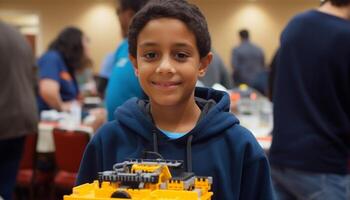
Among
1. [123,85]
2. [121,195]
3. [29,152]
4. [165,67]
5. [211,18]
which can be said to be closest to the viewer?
[121,195]

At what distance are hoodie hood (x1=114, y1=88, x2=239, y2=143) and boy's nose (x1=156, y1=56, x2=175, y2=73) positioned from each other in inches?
8.2

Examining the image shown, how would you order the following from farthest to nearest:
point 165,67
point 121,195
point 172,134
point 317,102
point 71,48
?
1. point 71,48
2. point 317,102
3. point 172,134
4. point 165,67
5. point 121,195

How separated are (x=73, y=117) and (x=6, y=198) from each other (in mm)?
1494

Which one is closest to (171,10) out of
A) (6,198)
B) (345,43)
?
(345,43)

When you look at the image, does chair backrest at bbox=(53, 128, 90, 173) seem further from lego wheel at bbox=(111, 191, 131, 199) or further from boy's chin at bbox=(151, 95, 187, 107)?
lego wheel at bbox=(111, 191, 131, 199)

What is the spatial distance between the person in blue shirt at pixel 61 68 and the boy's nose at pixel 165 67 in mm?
4101

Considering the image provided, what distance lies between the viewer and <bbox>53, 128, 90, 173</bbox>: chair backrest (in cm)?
470

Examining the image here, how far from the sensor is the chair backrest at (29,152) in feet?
16.6

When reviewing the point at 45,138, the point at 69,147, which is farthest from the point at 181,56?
the point at 45,138

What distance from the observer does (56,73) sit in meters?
5.54

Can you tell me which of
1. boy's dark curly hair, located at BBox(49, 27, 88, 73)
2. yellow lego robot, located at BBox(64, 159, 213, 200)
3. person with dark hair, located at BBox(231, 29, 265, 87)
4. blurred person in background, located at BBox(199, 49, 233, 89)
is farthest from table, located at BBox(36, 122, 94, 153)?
person with dark hair, located at BBox(231, 29, 265, 87)

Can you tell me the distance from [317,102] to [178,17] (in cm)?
110

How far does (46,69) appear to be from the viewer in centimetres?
554

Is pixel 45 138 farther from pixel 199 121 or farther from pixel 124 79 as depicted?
pixel 199 121
